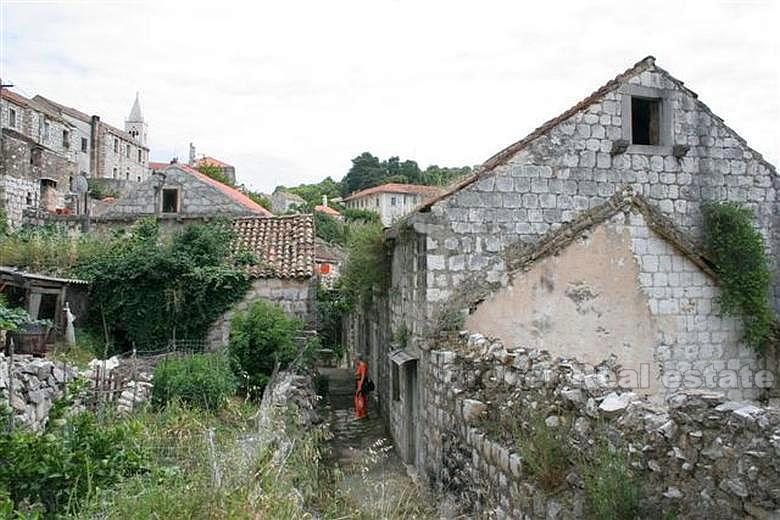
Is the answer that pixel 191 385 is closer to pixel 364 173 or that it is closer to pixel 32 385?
pixel 32 385

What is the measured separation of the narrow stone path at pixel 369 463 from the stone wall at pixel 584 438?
740 mm

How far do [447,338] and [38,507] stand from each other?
248 inches

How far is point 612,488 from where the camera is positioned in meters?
4.48

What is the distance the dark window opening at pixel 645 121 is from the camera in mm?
11625

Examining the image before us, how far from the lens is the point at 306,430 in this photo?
1060cm

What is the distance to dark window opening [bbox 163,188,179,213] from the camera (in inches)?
834

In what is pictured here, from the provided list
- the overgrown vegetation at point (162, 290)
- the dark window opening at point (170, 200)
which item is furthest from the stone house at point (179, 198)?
the overgrown vegetation at point (162, 290)

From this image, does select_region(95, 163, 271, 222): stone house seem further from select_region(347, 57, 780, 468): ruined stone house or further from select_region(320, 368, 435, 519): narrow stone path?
select_region(347, 57, 780, 468): ruined stone house

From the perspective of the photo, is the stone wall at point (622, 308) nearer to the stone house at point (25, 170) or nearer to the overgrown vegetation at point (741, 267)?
the overgrown vegetation at point (741, 267)

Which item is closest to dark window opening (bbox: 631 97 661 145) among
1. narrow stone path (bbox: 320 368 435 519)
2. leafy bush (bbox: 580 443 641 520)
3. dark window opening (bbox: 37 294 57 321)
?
narrow stone path (bbox: 320 368 435 519)

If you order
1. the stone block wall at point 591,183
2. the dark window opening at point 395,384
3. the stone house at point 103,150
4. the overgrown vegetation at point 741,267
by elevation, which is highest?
the stone house at point 103,150

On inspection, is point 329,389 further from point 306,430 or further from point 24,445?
point 24,445

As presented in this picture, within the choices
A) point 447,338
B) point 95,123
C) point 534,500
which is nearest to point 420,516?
point 534,500

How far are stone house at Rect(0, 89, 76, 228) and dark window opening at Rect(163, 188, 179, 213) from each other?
15.5 metres
